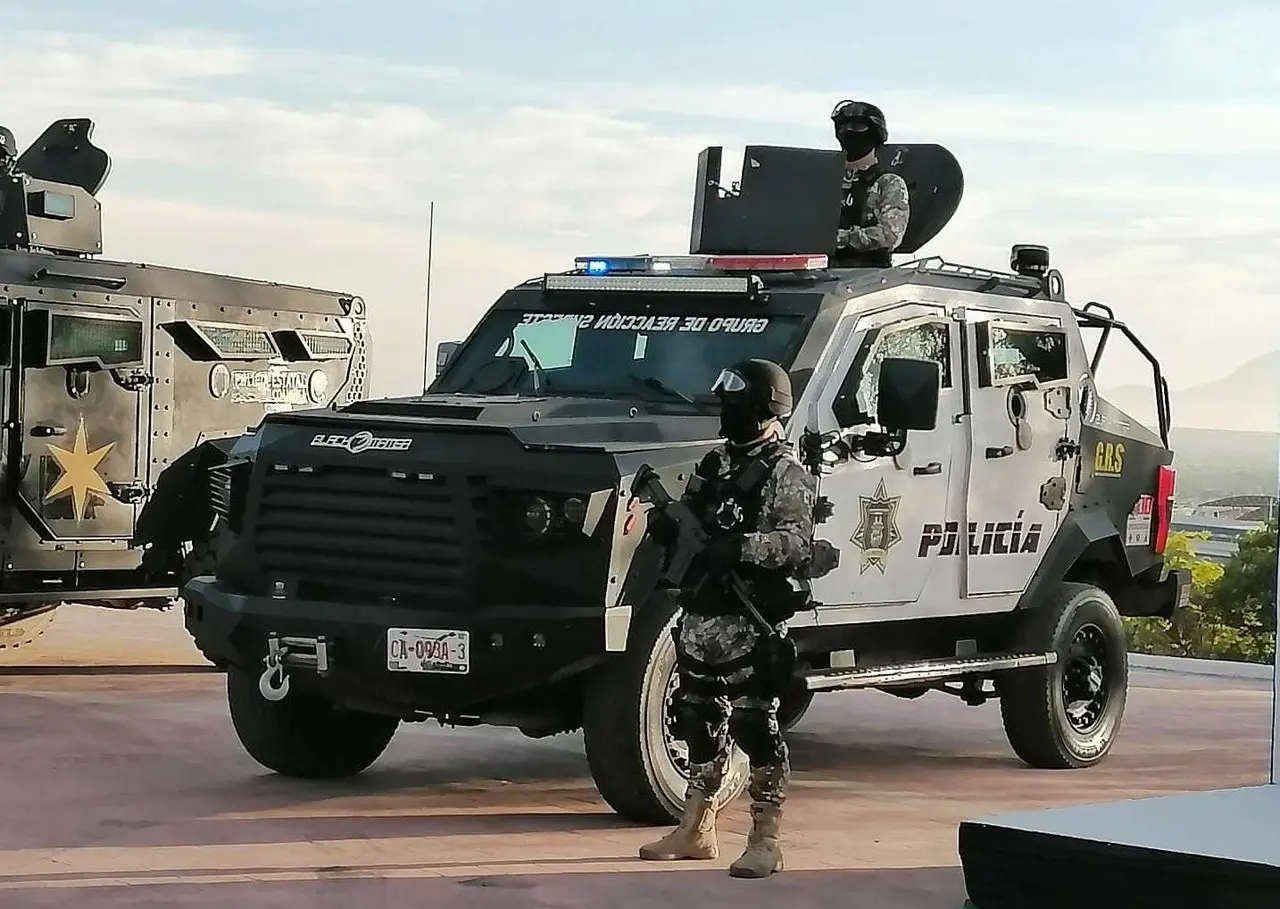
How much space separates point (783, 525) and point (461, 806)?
218cm

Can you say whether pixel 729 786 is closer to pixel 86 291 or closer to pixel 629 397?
pixel 629 397

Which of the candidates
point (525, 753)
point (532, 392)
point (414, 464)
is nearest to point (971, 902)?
point (414, 464)

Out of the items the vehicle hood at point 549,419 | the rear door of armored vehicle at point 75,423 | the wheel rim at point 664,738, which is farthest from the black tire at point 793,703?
the rear door of armored vehicle at point 75,423

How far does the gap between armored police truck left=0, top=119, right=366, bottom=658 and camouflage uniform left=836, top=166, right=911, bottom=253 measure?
134 inches

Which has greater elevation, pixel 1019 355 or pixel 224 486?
pixel 1019 355

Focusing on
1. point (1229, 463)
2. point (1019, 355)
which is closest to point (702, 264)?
point (1019, 355)

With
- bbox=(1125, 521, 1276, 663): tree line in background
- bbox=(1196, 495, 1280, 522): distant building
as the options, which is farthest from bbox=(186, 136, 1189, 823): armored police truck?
bbox=(1125, 521, 1276, 663): tree line in background

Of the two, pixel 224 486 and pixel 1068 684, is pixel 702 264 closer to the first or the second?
pixel 224 486

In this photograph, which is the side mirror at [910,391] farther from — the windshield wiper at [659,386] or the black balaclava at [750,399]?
the black balaclava at [750,399]

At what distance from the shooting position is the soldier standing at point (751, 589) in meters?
6.87

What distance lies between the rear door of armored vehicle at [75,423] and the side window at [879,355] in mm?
5019

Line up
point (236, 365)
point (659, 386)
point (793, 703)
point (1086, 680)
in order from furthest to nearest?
point (236, 365), point (1086, 680), point (659, 386), point (793, 703)

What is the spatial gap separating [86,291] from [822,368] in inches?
200

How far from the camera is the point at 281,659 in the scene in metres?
7.72
